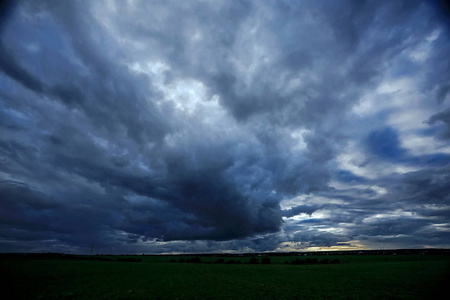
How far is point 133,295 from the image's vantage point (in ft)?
90.2

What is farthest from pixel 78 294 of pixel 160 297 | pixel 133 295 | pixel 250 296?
pixel 250 296

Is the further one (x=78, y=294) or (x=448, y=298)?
(x=78, y=294)

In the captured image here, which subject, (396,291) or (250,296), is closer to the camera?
(250,296)

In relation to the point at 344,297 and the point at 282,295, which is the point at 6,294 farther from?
the point at 344,297

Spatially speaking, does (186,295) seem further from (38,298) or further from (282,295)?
(38,298)

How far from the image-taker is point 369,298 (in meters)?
26.6

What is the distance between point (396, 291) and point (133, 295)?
37.6m

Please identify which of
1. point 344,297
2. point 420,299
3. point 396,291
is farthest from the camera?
point 396,291

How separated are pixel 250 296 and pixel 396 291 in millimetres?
22171

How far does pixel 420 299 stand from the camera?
25531 millimetres

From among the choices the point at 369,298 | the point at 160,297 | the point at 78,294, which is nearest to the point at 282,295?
the point at 369,298

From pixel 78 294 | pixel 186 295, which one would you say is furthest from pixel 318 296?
pixel 78 294

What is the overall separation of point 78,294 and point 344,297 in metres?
35.4

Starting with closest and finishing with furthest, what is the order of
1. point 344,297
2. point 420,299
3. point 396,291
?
1. point 420,299
2. point 344,297
3. point 396,291
